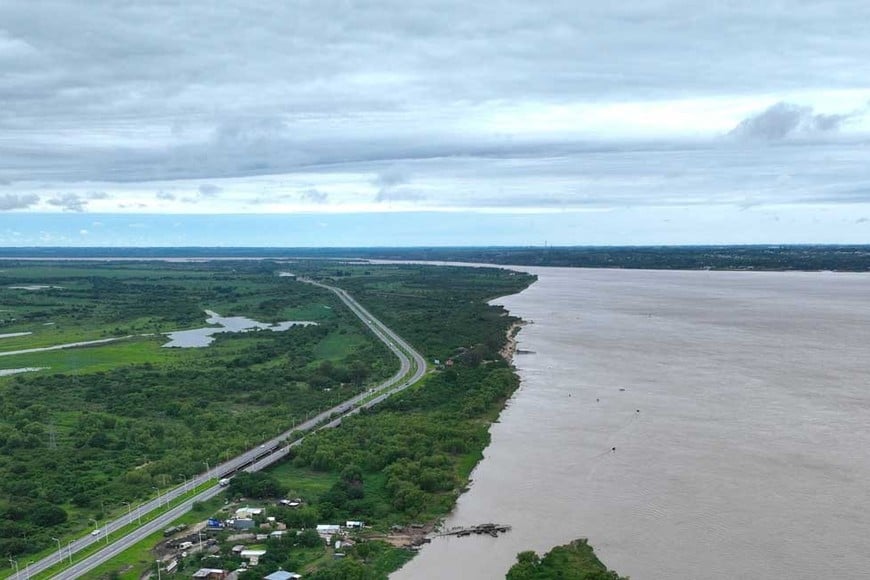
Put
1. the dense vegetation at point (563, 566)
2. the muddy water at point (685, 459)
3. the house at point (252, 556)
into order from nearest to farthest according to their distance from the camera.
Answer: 1. the dense vegetation at point (563, 566)
2. the house at point (252, 556)
3. the muddy water at point (685, 459)

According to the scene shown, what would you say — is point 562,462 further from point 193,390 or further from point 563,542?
point 193,390

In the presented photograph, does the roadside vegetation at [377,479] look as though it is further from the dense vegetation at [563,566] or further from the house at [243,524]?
the dense vegetation at [563,566]

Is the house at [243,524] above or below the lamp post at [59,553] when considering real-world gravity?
above

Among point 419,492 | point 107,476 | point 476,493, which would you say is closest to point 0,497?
point 107,476

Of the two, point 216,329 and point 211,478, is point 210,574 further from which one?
point 216,329

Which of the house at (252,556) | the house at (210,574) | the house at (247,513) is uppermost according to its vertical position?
the house at (247,513)

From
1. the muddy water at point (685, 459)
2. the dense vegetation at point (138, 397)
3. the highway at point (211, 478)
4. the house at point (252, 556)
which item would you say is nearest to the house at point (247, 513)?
the highway at point (211, 478)

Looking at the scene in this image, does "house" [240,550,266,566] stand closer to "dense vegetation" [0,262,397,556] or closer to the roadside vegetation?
the roadside vegetation
